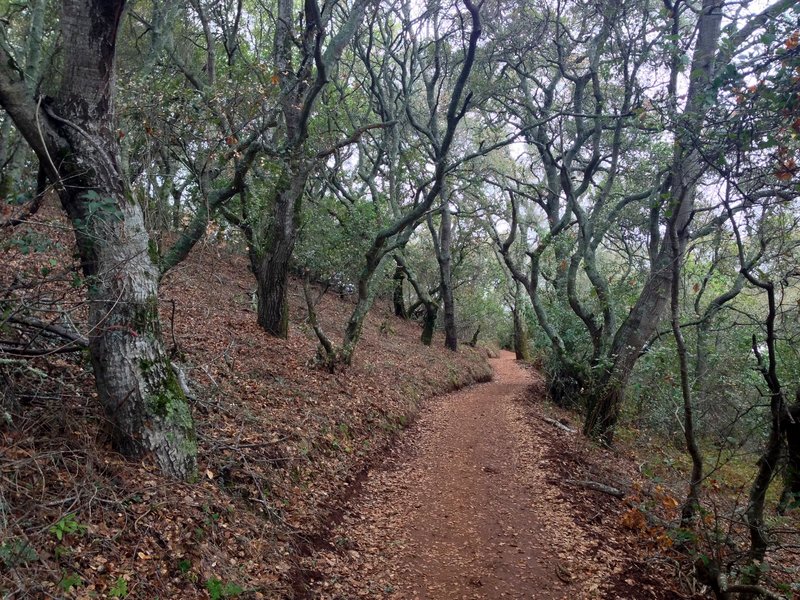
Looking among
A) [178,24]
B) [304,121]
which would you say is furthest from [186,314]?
[178,24]

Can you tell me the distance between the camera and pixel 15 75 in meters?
3.86

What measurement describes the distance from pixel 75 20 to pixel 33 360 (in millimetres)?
3076

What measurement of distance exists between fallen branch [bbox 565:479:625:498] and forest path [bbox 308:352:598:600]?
51 centimetres

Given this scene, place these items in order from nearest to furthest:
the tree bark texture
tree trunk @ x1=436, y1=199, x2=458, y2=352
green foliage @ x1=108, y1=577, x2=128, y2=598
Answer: green foliage @ x1=108, y1=577, x2=128, y2=598
the tree bark texture
tree trunk @ x1=436, y1=199, x2=458, y2=352

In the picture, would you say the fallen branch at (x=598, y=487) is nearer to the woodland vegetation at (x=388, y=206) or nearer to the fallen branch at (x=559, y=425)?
the woodland vegetation at (x=388, y=206)

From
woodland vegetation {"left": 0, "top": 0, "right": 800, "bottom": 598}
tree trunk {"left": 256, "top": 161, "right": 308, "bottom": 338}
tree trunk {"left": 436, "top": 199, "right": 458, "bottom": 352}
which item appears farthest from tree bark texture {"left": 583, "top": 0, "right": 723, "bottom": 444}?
tree trunk {"left": 436, "top": 199, "right": 458, "bottom": 352}

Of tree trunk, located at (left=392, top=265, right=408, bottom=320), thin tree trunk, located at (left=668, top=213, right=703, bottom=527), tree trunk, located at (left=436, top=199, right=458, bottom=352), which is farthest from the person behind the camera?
tree trunk, located at (left=392, top=265, right=408, bottom=320)

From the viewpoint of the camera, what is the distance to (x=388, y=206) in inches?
690

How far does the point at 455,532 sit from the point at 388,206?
1328cm

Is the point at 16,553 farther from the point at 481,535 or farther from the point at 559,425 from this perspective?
the point at 559,425

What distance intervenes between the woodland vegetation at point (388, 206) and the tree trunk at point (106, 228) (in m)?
0.02

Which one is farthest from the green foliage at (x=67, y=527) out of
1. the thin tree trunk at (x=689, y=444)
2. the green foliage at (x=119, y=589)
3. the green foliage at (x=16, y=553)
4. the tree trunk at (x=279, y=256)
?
the tree trunk at (x=279, y=256)

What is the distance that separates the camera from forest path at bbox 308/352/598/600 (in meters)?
4.79

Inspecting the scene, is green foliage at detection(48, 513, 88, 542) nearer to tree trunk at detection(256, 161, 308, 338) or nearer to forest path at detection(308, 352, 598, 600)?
forest path at detection(308, 352, 598, 600)
